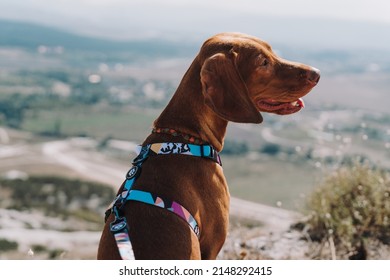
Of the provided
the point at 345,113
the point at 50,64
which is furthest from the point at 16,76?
the point at 345,113

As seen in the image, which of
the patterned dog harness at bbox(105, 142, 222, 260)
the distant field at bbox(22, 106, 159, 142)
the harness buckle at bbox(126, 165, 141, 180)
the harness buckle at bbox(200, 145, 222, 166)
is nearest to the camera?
the patterned dog harness at bbox(105, 142, 222, 260)

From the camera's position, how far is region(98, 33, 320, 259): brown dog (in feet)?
8.43

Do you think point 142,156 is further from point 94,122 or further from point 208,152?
point 94,122

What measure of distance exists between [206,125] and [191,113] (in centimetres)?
11

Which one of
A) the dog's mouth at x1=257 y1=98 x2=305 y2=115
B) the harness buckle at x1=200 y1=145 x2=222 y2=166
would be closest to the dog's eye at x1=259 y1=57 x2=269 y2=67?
the dog's mouth at x1=257 y1=98 x2=305 y2=115

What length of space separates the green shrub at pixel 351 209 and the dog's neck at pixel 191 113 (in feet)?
7.23

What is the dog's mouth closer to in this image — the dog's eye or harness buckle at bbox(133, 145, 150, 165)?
the dog's eye

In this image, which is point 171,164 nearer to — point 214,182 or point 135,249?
point 214,182

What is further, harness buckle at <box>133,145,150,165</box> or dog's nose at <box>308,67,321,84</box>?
dog's nose at <box>308,67,321,84</box>

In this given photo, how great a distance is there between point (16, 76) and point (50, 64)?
16256 millimetres

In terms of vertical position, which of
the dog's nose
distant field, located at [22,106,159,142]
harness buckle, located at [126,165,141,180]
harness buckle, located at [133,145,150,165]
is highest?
the dog's nose

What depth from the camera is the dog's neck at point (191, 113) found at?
3016 mm

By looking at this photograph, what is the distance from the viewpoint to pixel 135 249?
8.16 feet

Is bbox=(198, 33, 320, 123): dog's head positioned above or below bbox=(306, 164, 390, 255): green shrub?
above
